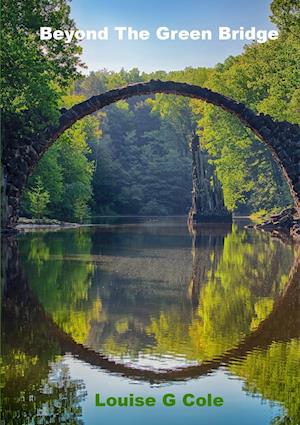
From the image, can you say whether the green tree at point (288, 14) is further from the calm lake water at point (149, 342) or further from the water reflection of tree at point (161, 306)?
the calm lake water at point (149, 342)

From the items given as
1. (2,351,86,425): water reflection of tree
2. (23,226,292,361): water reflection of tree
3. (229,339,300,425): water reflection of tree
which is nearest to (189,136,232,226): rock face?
(23,226,292,361): water reflection of tree

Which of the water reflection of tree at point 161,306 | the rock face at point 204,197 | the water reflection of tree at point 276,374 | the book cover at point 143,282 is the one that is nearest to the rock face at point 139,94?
the book cover at point 143,282

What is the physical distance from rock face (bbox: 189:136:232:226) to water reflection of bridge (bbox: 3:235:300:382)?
126 ft

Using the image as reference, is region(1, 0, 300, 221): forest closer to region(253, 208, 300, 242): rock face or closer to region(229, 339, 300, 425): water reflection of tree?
region(253, 208, 300, 242): rock face

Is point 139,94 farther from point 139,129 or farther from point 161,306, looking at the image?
point 139,129

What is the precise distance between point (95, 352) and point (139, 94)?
2899 cm

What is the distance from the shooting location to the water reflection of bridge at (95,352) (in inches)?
309

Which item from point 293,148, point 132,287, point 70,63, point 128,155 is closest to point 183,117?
point 128,155

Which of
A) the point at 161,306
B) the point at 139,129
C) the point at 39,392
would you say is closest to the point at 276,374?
the point at 39,392

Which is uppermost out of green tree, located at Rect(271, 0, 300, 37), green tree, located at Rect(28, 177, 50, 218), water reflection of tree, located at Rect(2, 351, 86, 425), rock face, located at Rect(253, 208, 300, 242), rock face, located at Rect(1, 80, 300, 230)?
green tree, located at Rect(271, 0, 300, 37)

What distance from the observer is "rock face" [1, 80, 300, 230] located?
31.7 metres

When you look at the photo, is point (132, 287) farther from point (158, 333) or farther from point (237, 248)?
point (237, 248)

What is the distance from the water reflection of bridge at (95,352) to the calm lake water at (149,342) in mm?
14

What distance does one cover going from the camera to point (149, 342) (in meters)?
9.42
